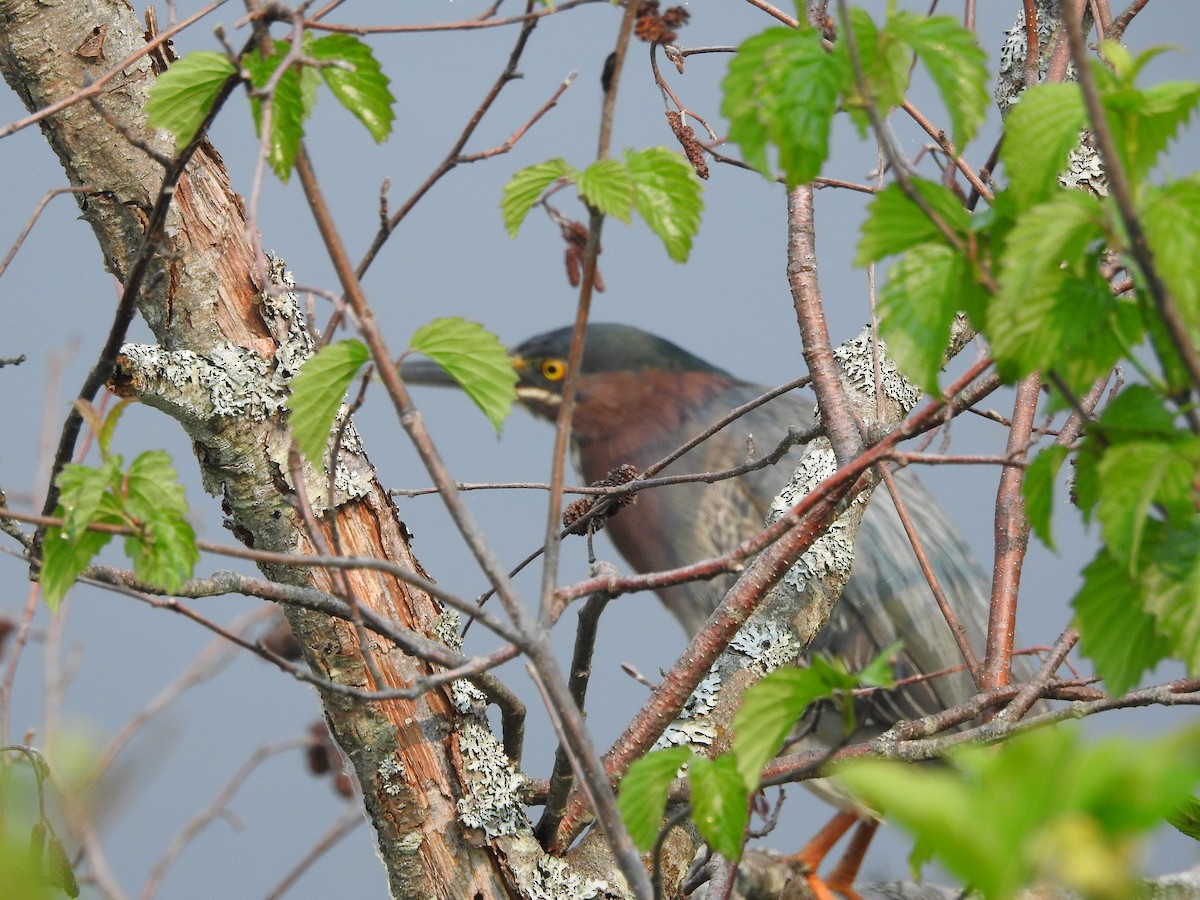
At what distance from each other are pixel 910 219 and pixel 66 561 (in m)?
0.36

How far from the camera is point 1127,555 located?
0.34m

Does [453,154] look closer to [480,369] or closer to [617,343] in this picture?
[480,369]

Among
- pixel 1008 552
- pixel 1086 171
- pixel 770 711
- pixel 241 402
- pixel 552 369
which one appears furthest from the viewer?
pixel 552 369

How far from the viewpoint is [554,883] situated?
79cm

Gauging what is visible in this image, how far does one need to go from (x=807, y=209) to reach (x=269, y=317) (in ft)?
1.36


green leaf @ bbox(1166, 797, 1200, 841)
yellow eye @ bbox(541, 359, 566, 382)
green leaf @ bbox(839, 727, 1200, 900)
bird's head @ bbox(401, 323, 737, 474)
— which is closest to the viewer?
green leaf @ bbox(839, 727, 1200, 900)

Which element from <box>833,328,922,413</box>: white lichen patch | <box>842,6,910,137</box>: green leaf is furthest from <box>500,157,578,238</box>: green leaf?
<box>833,328,922,413</box>: white lichen patch

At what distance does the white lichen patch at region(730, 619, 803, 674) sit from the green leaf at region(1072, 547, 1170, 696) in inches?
22.0

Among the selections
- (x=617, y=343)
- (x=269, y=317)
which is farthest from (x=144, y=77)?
(x=617, y=343)

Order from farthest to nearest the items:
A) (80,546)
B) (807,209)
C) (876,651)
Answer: (876,651) → (807,209) → (80,546)

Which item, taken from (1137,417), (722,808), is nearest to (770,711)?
(722,808)

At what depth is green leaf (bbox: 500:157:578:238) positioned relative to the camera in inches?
18.3

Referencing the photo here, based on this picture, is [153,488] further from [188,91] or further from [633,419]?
[633,419]

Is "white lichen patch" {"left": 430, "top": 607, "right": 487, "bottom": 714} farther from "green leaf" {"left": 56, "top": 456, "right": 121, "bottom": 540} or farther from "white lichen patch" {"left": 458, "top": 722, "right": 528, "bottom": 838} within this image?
"green leaf" {"left": 56, "top": 456, "right": 121, "bottom": 540}
